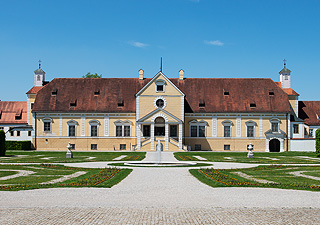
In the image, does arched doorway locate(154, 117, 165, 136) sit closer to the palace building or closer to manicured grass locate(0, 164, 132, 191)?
the palace building

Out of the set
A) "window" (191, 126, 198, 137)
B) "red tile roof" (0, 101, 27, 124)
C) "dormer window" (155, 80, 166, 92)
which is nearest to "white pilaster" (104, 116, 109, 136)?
"dormer window" (155, 80, 166, 92)

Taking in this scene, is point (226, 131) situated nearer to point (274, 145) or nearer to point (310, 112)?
point (274, 145)

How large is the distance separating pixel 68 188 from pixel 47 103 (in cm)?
4244

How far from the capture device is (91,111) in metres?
55.6

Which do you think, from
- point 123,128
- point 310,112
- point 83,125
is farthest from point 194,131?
point 310,112

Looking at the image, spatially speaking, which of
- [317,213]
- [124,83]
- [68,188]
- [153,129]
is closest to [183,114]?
[153,129]

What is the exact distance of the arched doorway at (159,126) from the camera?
54719 mm

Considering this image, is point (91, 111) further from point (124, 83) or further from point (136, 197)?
point (136, 197)

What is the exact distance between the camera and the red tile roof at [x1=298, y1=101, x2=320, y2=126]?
62.7 meters

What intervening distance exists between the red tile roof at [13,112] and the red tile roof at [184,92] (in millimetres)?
14727

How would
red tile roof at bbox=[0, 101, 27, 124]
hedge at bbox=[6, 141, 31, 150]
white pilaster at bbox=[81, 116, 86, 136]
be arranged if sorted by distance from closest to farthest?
hedge at bbox=[6, 141, 31, 150] → white pilaster at bbox=[81, 116, 86, 136] → red tile roof at bbox=[0, 101, 27, 124]

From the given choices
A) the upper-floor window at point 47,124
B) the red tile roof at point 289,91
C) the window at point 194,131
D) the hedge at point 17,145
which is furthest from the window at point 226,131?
the hedge at point 17,145

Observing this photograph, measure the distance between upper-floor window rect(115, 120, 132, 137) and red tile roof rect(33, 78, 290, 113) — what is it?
184 centimetres

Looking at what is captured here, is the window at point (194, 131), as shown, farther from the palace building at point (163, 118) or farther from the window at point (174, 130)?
the window at point (174, 130)
